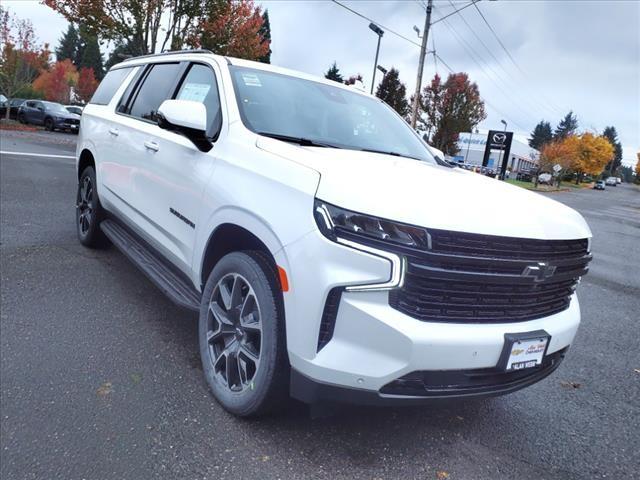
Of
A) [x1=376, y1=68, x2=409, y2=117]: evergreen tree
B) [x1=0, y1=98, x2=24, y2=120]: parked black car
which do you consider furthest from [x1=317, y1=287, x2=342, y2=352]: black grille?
[x1=376, y1=68, x2=409, y2=117]: evergreen tree

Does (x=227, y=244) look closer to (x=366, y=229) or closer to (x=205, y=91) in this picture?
(x=366, y=229)

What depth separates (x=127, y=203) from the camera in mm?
4098

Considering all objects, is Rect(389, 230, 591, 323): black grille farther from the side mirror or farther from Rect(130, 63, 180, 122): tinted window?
Rect(130, 63, 180, 122): tinted window

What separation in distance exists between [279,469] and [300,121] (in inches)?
80.0

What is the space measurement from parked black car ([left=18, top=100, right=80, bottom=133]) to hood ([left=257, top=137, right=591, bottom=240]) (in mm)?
25241

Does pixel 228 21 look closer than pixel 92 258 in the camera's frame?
No

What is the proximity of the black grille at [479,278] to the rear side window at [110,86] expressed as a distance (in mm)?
4127

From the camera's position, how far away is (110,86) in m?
5.27

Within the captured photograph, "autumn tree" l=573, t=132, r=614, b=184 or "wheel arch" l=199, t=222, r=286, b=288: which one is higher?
"autumn tree" l=573, t=132, r=614, b=184

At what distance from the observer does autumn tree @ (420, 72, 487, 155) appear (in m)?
59.7

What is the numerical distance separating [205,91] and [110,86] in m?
2.43

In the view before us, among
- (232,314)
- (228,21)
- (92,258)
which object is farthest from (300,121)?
(228,21)

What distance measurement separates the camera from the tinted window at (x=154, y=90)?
3.93 meters

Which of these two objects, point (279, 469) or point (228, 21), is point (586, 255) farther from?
point (228, 21)
